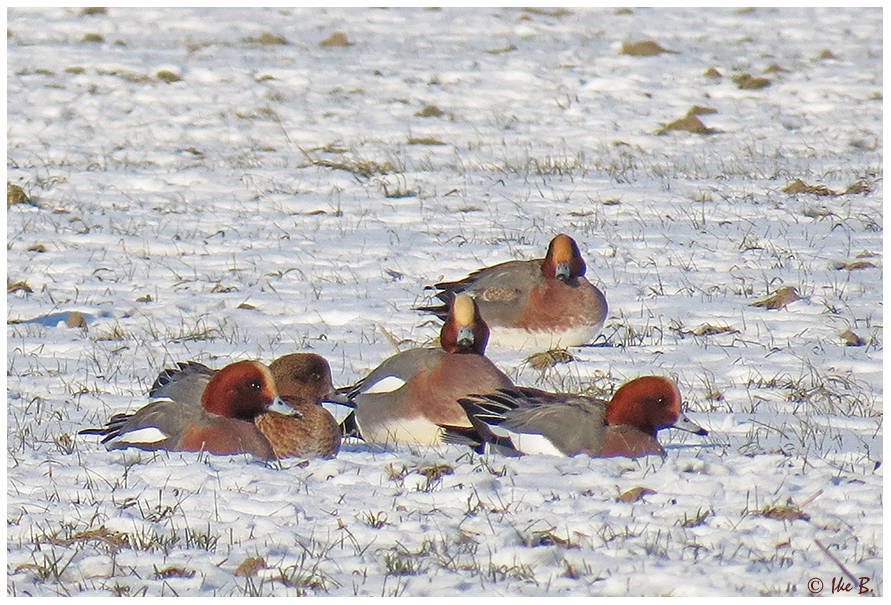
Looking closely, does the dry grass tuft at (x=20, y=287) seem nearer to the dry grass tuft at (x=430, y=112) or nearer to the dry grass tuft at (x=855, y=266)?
the dry grass tuft at (x=855, y=266)

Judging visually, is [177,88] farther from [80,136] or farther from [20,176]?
[20,176]

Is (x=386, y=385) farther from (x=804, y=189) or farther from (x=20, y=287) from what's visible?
(x=804, y=189)

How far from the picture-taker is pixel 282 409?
5352mm

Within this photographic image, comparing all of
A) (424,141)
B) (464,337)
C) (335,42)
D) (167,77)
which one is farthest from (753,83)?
(464,337)

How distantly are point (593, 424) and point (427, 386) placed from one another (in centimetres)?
93

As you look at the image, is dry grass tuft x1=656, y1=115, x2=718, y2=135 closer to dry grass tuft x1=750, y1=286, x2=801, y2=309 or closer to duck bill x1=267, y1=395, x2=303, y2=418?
dry grass tuft x1=750, y1=286, x2=801, y2=309

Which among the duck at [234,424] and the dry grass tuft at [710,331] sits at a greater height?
the duck at [234,424]

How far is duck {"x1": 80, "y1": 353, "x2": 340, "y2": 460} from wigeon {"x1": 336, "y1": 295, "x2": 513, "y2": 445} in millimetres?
369

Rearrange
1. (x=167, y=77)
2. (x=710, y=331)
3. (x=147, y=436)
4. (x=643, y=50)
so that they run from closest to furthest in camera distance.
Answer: (x=147, y=436), (x=710, y=331), (x=167, y=77), (x=643, y=50)

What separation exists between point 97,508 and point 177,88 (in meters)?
12.7

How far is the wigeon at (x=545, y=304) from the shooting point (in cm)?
730

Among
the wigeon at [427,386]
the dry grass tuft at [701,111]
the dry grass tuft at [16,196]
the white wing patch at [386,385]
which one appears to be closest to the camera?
the wigeon at [427,386]

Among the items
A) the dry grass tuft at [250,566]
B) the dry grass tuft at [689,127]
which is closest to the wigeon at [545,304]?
the dry grass tuft at [250,566]

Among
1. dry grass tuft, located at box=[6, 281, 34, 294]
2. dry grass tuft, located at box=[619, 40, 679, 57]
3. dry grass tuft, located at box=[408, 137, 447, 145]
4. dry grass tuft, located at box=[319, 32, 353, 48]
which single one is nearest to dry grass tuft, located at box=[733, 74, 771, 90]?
dry grass tuft, located at box=[619, 40, 679, 57]
